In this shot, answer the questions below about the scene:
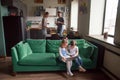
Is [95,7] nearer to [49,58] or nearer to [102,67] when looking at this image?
[102,67]

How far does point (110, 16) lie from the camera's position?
3.78 metres

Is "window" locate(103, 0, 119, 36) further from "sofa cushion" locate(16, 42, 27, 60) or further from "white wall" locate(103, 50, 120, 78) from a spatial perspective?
"sofa cushion" locate(16, 42, 27, 60)

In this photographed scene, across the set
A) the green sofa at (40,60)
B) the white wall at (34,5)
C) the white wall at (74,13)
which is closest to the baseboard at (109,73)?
the green sofa at (40,60)

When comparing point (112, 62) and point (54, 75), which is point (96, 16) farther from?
point (54, 75)

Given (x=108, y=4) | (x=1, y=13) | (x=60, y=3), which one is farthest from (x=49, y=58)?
(x=60, y=3)

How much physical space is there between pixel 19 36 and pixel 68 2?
407 centimetres

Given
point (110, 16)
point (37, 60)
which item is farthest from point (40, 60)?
point (110, 16)

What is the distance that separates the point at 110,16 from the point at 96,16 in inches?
16.2

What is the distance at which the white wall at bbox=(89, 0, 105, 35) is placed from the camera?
3.90 metres

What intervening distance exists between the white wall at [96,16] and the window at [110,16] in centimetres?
15

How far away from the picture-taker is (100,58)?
325 cm

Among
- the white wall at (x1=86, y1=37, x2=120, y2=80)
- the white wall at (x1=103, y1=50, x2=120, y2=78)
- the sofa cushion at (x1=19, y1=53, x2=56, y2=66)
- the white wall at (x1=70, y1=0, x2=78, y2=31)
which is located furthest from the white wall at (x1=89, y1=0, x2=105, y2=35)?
the white wall at (x1=70, y1=0, x2=78, y2=31)

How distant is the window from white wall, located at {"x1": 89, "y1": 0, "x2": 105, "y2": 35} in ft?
0.49

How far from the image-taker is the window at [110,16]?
3.62 meters
